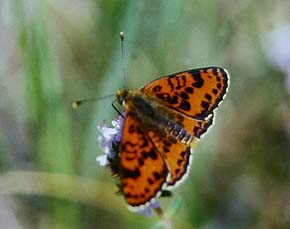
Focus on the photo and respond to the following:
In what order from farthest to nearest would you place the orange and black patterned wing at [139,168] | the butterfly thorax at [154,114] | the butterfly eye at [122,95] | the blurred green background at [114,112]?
1. the blurred green background at [114,112]
2. the butterfly eye at [122,95]
3. the butterfly thorax at [154,114]
4. the orange and black patterned wing at [139,168]

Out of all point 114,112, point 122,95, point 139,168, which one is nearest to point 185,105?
point 122,95

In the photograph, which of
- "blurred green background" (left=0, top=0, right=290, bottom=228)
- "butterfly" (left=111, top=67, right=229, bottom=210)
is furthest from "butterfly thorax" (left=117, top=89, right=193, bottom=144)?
"blurred green background" (left=0, top=0, right=290, bottom=228)

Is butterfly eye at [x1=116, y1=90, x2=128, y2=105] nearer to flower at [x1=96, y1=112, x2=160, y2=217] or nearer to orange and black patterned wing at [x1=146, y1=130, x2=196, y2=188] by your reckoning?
flower at [x1=96, y1=112, x2=160, y2=217]

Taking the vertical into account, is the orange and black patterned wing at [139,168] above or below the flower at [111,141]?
below

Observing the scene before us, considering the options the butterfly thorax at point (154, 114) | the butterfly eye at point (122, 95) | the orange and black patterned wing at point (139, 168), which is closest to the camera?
the orange and black patterned wing at point (139, 168)

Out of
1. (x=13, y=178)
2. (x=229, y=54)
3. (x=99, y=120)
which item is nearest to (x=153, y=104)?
(x=99, y=120)

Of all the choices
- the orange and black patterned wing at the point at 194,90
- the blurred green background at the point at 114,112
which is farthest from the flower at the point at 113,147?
the blurred green background at the point at 114,112

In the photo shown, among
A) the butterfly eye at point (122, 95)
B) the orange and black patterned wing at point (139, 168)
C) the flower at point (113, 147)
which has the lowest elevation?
the orange and black patterned wing at point (139, 168)

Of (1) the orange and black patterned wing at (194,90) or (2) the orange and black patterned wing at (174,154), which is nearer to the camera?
(2) the orange and black patterned wing at (174,154)

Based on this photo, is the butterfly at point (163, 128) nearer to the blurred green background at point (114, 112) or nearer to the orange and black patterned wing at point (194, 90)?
the orange and black patterned wing at point (194, 90)
